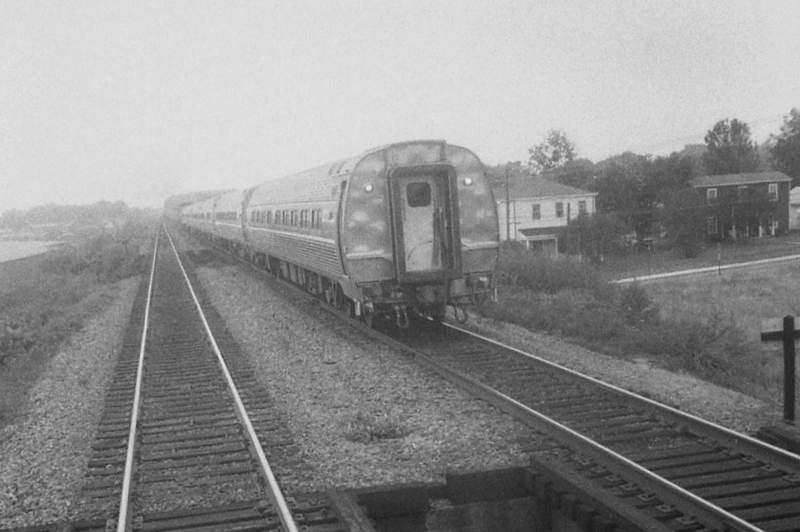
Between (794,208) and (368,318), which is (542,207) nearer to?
(794,208)

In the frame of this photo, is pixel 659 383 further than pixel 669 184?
No

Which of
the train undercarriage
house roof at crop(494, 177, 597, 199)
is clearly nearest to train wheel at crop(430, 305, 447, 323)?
the train undercarriage

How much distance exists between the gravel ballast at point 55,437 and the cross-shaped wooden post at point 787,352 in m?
6.36

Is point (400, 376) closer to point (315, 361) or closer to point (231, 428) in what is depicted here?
point (315, 361)

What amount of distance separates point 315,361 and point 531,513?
6041 millimetres

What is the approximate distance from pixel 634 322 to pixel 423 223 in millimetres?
4623

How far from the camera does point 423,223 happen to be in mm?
13211

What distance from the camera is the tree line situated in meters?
51.3

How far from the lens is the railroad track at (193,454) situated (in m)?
6.07

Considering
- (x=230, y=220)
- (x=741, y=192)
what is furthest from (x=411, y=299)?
(x=741, y=192)

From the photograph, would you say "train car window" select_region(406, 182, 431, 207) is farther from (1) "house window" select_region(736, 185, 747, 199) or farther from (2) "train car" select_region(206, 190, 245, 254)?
(1) "house window" select_region(736, 185, 747, 199)

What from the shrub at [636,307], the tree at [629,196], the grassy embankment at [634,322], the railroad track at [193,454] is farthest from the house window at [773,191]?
the railroad track at [193,454]

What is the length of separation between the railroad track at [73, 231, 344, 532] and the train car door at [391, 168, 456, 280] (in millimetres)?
3118

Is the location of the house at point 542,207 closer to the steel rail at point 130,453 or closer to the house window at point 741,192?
the house window at point 741,192
